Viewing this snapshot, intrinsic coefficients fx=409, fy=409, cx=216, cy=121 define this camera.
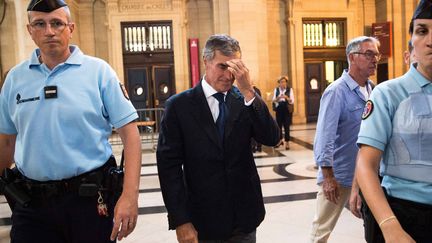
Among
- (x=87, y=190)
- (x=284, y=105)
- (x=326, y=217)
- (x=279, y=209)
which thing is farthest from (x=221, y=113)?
(x=284, y=105)

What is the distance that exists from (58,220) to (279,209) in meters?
3.34

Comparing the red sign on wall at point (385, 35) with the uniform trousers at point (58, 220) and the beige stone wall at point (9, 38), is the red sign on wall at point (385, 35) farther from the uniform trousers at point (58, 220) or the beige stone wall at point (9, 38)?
the uniform trousers at point (58, 220)

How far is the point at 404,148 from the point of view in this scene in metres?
1.48

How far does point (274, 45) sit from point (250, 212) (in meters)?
13.8

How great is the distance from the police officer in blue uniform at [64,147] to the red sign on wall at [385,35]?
12997 mm

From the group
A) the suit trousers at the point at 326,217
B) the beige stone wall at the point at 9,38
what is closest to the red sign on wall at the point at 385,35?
the suit trousers at the point at 326,217

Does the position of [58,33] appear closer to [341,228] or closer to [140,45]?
[341,228]

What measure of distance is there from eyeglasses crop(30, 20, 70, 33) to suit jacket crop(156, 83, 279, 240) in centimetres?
65

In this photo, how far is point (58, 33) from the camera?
201cm

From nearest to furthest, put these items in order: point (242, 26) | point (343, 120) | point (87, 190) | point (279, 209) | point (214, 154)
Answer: point (87, 190), point (214, 154), point (343, 120), point (279, 209), point (242, 26)

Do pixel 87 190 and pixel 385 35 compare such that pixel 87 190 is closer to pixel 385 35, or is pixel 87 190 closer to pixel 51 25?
pixel 51 25

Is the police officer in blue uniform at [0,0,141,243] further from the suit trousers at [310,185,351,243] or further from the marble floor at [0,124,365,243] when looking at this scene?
the marble floor at [0,124,365,243]

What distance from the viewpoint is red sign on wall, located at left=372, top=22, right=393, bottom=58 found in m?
13.4

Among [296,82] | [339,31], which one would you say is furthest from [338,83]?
[339,31]
